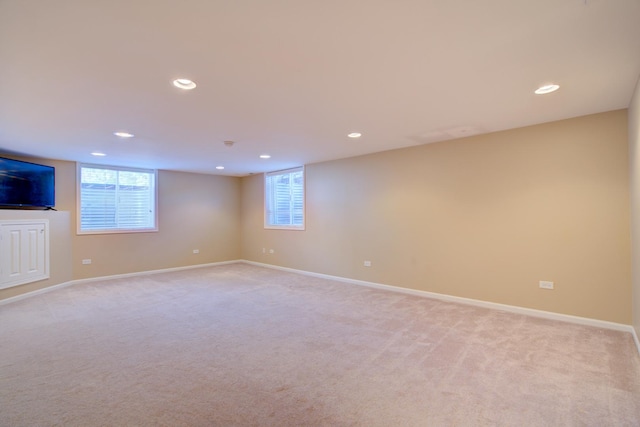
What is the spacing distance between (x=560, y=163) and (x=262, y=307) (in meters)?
4.15

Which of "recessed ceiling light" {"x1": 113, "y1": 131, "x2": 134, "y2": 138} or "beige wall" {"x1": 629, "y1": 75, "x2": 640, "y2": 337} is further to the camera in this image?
"recessed ceiling light" {"x1": 113, "y1": 131, "x2": 134, "y2": 138}

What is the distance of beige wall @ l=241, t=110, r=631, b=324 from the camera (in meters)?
3.30

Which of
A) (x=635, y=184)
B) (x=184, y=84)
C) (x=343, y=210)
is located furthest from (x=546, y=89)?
(x=343, y=210)

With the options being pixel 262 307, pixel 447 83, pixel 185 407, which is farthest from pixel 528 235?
pixel 185 407

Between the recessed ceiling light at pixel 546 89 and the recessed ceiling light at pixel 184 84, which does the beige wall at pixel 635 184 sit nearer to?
the recessed ceiling light at pixel 546 89

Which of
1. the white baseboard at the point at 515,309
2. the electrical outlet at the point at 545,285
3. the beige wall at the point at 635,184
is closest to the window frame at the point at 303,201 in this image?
the white baseboard at the point at 515,309

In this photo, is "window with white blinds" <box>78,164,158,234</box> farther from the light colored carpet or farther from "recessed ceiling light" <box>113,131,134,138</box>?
"recessed ceiling light" <box>113,131,134,138</box>

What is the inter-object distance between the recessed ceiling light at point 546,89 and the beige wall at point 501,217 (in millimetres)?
1157

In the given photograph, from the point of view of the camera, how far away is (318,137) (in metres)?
4.25

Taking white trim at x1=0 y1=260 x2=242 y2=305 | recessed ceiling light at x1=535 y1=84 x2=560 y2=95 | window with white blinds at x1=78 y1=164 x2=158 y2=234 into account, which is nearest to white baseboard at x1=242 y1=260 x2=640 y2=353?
recessed ceiling light at x1=535 y1=84 x2=560 y2=95

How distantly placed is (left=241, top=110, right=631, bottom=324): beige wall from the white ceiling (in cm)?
40

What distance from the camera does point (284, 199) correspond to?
7.22 metres

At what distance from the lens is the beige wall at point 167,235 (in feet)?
18.4

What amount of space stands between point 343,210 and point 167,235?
419cm
